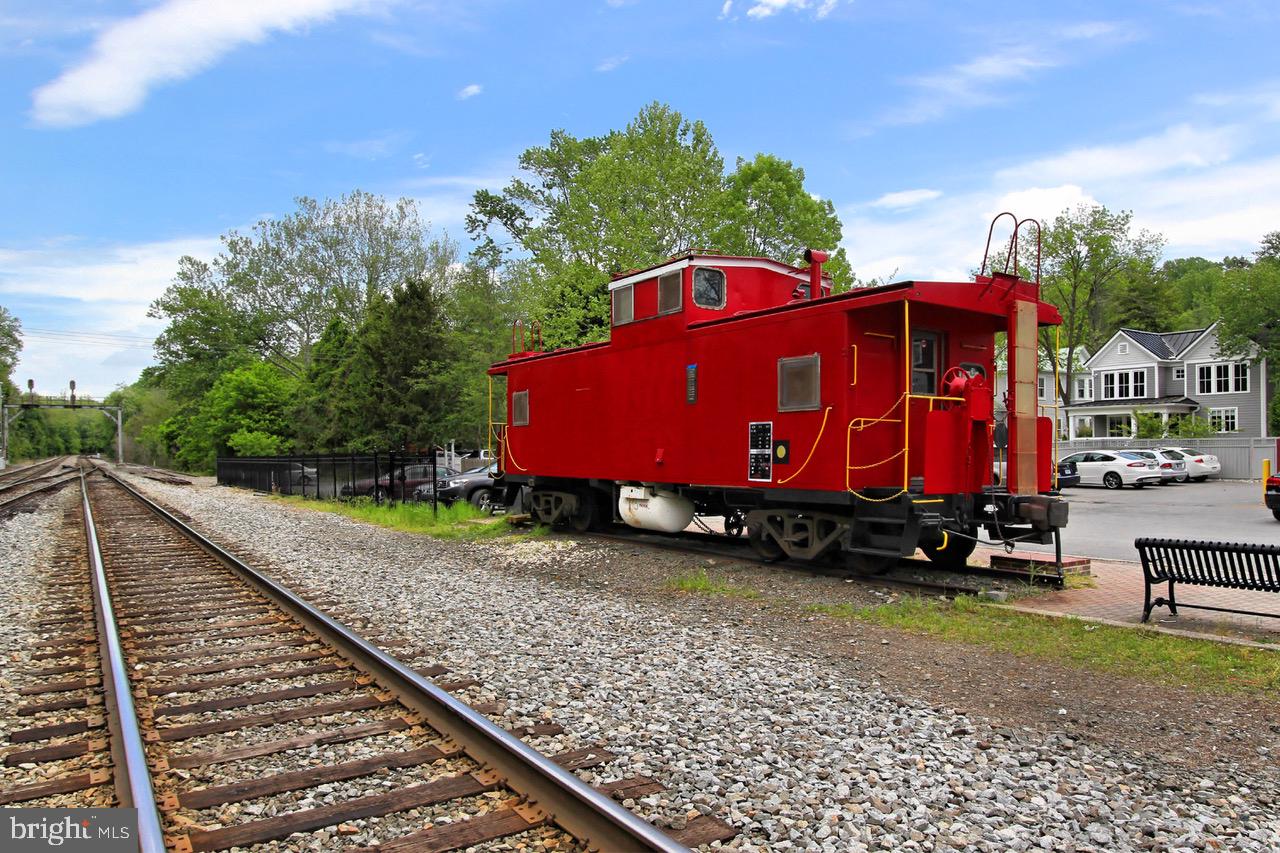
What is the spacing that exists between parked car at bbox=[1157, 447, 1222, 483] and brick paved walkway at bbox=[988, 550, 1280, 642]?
2655 centimetres

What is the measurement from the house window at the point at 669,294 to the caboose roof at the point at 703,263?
0.10m

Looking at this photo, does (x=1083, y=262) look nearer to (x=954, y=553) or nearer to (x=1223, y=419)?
(x=1223, y=419)

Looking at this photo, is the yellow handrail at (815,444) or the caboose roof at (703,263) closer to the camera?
the yellow handrail at (815,444)

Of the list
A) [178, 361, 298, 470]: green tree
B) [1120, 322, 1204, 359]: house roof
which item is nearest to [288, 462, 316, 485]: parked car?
[178, 361, 298, 470]: green tree

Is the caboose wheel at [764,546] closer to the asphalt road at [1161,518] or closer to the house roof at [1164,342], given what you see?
the asphalt road at [1161,518]

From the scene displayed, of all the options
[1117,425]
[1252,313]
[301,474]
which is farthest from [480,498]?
[1117,425]

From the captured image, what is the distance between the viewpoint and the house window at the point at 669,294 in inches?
469

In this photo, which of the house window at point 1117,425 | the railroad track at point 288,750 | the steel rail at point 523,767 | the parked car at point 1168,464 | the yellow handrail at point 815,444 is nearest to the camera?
the steel rail at point 523,767

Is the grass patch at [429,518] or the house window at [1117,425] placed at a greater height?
the house window at [1117,425]

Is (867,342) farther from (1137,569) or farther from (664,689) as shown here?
(664,689)

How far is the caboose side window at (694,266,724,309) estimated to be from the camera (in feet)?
38.7

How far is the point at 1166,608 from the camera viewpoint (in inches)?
312

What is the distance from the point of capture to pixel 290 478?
3033cm

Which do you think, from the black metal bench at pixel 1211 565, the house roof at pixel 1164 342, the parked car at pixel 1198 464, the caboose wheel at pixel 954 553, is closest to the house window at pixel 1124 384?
the house roof at pixel 1164 342
